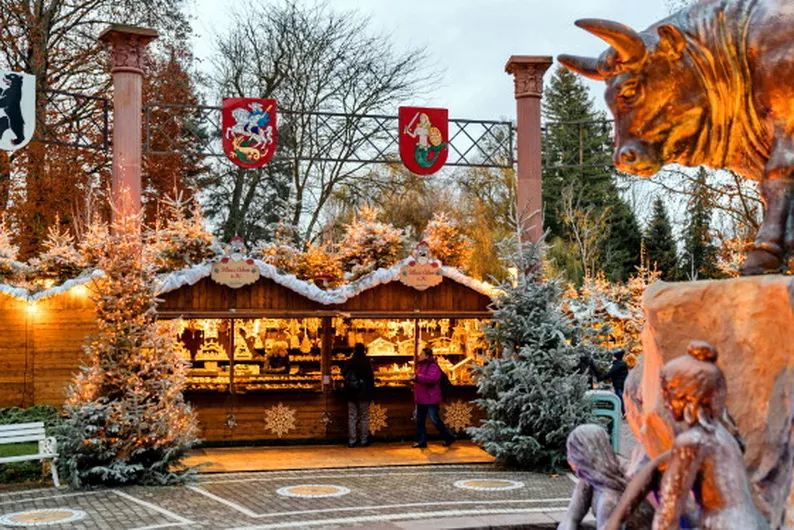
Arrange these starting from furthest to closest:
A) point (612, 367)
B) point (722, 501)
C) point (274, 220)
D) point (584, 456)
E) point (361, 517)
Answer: point (274, 220)
point (612, 367)
point (361, 517)
point (584, 456)
point (722, 501)

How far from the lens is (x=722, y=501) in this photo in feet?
13.3

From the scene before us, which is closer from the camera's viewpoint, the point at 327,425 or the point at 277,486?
the point at 277,486

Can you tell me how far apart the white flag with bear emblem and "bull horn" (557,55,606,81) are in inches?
446

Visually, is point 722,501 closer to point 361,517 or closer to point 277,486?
point 361,517

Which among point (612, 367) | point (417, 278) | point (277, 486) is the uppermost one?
point (417, 278)

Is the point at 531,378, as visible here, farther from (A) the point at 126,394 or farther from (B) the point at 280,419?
(A) the point at 126,394

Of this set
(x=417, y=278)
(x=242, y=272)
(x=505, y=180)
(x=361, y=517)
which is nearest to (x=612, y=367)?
(x=417, y=278)

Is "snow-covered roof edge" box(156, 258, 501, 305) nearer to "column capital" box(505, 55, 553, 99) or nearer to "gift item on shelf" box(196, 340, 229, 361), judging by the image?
"gift item on shelf" box(196, 340, 229, 361)

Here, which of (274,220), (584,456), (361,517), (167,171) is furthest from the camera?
(274,220)

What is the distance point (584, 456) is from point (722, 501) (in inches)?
38.8

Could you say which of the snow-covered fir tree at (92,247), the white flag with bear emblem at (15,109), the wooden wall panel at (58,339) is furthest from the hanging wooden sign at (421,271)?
the white flag with bear emblem at (15,109)

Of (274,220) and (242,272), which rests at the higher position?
(274,220)

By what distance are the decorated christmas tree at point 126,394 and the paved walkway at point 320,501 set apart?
43cm

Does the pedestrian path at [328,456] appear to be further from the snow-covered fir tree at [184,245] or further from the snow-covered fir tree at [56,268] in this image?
the snow-covered fir tree at [56,268]
